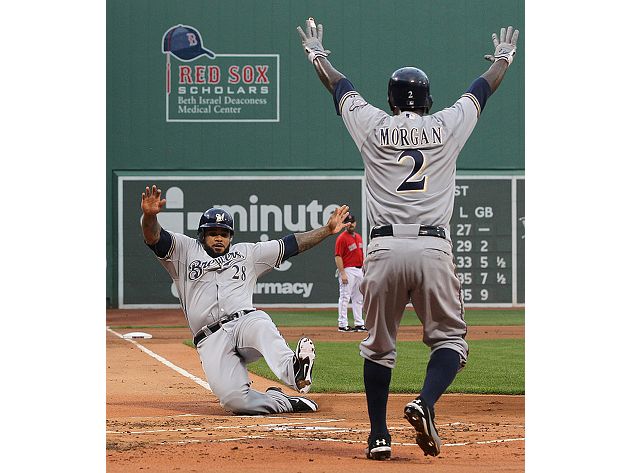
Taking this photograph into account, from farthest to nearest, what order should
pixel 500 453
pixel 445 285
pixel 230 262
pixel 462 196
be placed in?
pixel 462 196 < pixel 230 262 < pixel 500 453 < pixel 445 285

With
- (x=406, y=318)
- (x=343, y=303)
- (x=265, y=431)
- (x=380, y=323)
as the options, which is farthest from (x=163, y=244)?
(x=406, y=318)

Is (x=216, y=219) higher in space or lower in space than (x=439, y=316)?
higher

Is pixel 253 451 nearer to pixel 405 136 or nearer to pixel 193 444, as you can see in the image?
pixel 193 444

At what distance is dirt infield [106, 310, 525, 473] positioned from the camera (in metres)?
4.76

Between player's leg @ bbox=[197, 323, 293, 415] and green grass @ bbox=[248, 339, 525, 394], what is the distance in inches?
52.5

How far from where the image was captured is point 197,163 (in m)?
19.9

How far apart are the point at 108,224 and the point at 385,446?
1588 cm

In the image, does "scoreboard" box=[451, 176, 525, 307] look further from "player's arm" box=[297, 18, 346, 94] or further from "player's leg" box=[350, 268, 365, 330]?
"player's arm" box=[297, 18, 346, 94]

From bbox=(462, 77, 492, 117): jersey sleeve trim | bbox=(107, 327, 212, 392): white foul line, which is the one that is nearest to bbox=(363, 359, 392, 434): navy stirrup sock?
bbox=(462, 77, 492, 117): jersey sleeve trim

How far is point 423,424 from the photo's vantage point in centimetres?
443

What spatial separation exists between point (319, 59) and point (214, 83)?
15.3m

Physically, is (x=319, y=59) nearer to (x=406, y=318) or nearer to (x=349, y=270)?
(x=349, y=270)

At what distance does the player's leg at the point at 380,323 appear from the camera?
15.5 ft

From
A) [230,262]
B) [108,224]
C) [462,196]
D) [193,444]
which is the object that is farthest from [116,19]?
[193,444]
